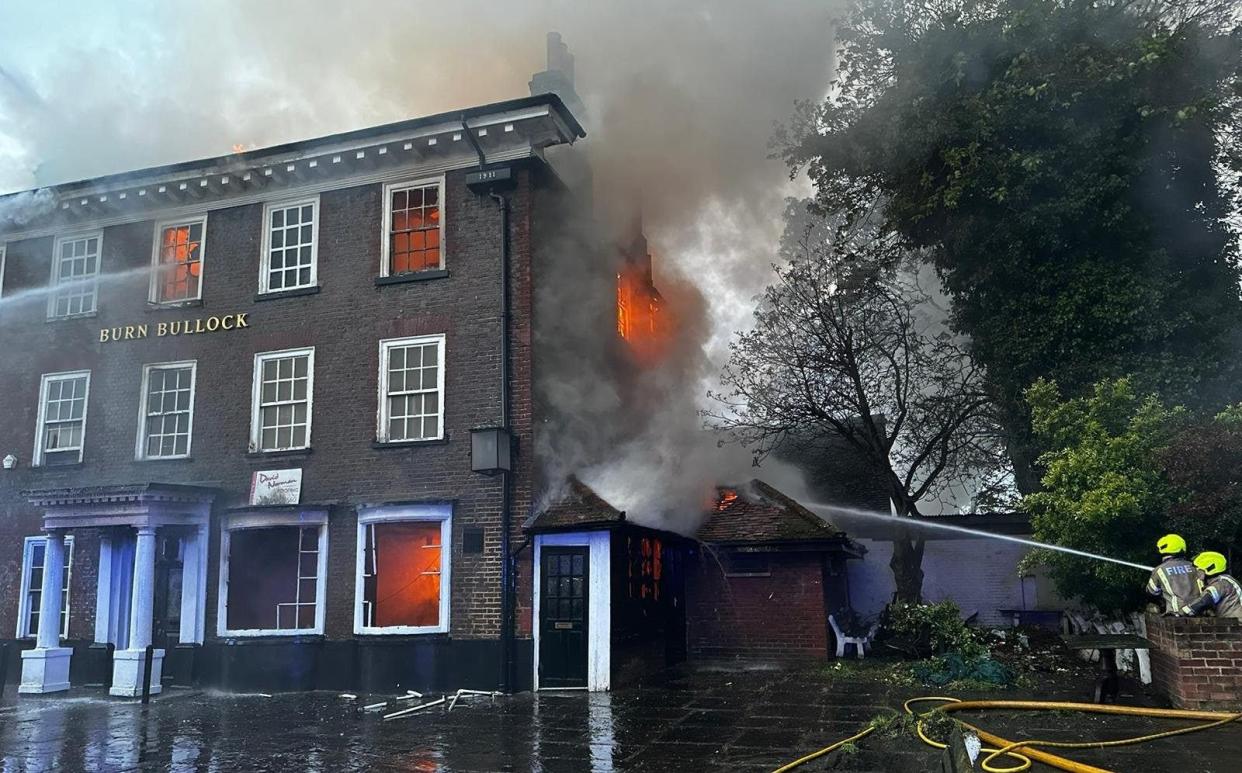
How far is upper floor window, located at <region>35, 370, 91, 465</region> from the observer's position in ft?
54.0

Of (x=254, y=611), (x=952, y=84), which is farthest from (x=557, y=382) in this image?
(x=952, y=84)

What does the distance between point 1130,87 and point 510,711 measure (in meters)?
13.6

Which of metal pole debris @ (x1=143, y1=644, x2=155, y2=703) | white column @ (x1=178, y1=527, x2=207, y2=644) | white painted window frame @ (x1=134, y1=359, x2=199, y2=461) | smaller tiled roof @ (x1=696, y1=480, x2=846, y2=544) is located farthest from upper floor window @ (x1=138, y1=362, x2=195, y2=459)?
smaller tiled roof @ (x1=696, y1=480, x2=846, y2=544)

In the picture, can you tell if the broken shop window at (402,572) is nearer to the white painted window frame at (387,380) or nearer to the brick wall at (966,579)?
the white painted window frame at (387,380)

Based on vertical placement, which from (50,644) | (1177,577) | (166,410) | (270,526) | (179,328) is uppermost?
(179,328)

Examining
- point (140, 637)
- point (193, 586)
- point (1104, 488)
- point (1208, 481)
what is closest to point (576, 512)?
point (193, 586)

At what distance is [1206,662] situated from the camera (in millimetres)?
8898

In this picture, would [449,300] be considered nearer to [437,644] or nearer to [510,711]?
[437,644]

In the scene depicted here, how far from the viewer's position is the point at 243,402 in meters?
15.4

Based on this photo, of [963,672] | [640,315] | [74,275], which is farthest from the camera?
[640,315]

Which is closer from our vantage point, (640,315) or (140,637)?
(140,637)

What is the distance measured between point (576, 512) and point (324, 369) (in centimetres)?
524

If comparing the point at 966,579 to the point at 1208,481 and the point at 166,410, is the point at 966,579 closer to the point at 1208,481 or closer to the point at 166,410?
the point at 1208,481

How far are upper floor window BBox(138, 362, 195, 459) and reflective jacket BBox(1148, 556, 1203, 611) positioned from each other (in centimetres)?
1489
